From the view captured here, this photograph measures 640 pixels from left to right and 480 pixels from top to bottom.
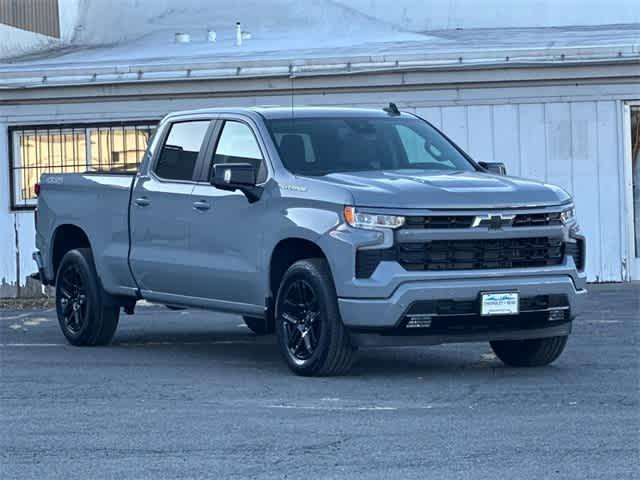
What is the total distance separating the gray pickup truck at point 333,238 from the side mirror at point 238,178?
1 centimetres

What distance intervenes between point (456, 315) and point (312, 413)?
1.57 metres

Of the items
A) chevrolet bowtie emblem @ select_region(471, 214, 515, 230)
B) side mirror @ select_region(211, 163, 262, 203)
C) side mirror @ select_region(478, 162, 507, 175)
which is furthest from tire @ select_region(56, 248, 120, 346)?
chevrolet bowtie emblem @ select_region(471, 214, 515, 230)

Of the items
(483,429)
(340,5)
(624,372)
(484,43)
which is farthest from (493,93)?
(483,429)

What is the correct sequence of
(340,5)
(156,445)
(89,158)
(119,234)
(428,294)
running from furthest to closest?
1. (340,5)
2. (89,158)
3. (119,234)
4. (428,294)
5. (156,445)

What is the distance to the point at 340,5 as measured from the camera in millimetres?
24453

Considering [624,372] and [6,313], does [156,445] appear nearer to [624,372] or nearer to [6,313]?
[624,372]

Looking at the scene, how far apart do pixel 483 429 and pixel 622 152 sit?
12.2m

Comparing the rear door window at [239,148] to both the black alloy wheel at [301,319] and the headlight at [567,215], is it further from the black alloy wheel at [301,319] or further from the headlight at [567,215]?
the headlight at [567,215]

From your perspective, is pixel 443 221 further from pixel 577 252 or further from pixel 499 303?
pixel 577 252

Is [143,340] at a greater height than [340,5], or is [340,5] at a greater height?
[340,5]

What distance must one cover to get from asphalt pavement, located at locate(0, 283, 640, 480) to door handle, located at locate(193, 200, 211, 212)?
3.84 feet

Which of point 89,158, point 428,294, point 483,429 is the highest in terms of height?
point 89,158

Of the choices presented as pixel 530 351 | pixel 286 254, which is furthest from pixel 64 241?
pixel 530 351

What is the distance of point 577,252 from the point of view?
11.2 metres
